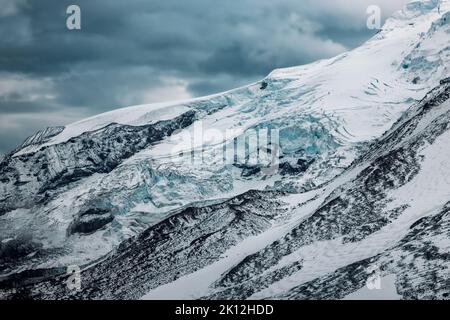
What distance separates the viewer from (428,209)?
17838cm

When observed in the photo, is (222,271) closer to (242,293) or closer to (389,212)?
(242,293)
